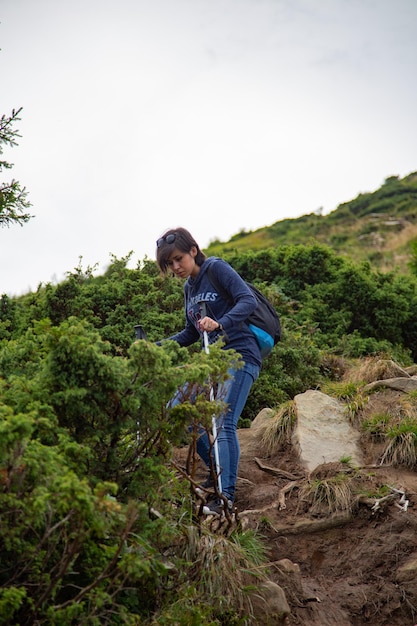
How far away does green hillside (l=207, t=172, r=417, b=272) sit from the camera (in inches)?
1079

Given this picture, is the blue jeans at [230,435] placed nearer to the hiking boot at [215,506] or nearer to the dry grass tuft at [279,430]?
the hiking boot at [215,506]

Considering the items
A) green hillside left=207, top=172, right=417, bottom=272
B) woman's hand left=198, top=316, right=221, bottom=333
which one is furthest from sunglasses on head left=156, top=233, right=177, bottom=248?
green hillside left=207, top=172, right=417, bottom=272

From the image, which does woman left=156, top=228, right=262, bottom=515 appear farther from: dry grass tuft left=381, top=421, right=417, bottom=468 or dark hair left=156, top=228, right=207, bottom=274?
dry grass tuft left=381, top=421, right=417, bottom=468

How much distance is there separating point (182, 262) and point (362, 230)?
27.7 metres

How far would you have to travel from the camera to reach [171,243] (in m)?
5.32

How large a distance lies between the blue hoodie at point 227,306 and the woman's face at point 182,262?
10cm

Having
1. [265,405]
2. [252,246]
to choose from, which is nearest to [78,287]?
[265,405]

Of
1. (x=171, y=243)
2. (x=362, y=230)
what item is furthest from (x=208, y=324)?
(x=362, y=230)

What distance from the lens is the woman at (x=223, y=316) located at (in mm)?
4992

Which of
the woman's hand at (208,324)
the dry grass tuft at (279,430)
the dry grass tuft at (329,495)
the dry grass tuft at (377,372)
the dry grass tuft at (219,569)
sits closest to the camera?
the dry grass tuft at (219,569)

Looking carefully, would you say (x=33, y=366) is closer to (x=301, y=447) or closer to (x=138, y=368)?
(x=138, y=368)

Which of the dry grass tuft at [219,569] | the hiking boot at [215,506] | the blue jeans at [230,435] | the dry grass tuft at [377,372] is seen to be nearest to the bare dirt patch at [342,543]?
the hiking boot at [215,506]

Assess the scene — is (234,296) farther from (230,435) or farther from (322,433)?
(322,433)

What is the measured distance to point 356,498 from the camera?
18.4ft
